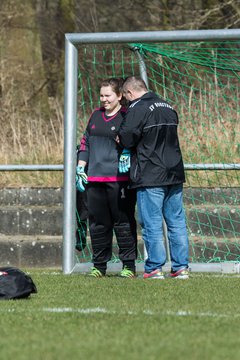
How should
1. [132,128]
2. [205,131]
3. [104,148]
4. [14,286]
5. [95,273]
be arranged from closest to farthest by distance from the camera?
[14,286], [132,128], [104,148], [95,273], [205,131]

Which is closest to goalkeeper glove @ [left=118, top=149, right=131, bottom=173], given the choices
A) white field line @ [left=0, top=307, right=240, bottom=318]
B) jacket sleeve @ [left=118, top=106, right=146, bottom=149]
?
jacket sleeve @ [left=118, top=106, right=146, bottom=149]

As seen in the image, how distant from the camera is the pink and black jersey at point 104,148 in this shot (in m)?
9.75

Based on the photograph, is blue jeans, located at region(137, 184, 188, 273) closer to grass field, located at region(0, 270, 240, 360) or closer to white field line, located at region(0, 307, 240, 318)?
grass field, located at region(0, 270, 240, 360)

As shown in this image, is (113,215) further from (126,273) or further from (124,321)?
(124,321)

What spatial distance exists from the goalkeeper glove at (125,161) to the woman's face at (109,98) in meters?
0.47

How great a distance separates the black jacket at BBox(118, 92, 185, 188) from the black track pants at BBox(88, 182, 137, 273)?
336 mm

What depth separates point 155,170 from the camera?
9430mm

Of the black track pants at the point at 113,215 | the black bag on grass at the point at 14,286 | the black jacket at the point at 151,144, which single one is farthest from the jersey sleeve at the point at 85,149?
the black bag on grass at the point at 14,286

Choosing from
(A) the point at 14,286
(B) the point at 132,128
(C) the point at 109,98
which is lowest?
(A) the point at 14,286

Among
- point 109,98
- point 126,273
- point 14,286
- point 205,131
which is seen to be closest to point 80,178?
point 109,98

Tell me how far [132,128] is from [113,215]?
0.88 m

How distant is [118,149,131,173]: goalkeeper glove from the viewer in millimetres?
9602

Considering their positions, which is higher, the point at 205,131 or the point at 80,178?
the point at 205,131

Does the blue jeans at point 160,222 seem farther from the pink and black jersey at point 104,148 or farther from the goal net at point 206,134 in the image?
the goal net at point 206,134
